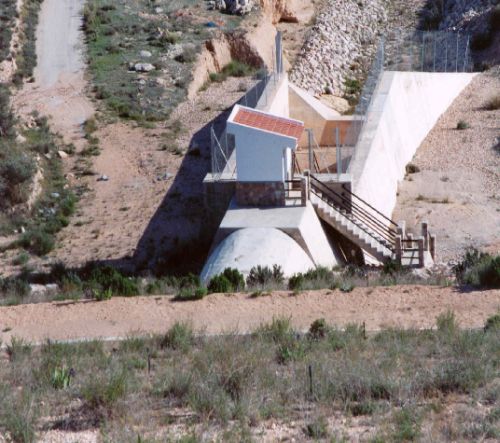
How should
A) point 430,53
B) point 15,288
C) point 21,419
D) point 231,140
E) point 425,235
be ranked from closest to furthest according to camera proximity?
point 21,419 < point 15,288 < point 425,235 < point 231,140 < point 430,53

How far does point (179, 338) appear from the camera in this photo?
14.4 meters

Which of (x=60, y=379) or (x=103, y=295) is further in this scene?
(x=103, y=295)

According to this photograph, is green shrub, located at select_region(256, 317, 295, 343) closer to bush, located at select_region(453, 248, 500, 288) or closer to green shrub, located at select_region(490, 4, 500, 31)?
bush, located at select_region(453, 248, 500, 288)

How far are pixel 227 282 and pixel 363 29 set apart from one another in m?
33.6

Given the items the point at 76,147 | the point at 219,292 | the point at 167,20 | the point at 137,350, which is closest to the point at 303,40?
the point at 167,20

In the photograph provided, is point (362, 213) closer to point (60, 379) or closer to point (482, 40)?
point (60, 379)

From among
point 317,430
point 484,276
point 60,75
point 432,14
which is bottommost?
point 317,430

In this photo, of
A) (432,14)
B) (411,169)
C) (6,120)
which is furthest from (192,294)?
(432,14)

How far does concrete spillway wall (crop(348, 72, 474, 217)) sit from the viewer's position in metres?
28.2

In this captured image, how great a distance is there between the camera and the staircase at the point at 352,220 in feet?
76.9

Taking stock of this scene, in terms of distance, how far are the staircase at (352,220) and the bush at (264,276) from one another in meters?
4.10

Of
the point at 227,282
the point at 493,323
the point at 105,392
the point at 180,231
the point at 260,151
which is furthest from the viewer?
the point at 180,231

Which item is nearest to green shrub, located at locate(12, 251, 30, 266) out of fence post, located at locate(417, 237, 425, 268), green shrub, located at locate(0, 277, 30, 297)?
green shrub, located at locate(0, 277, 30, 297)

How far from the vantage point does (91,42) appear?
133 feet
